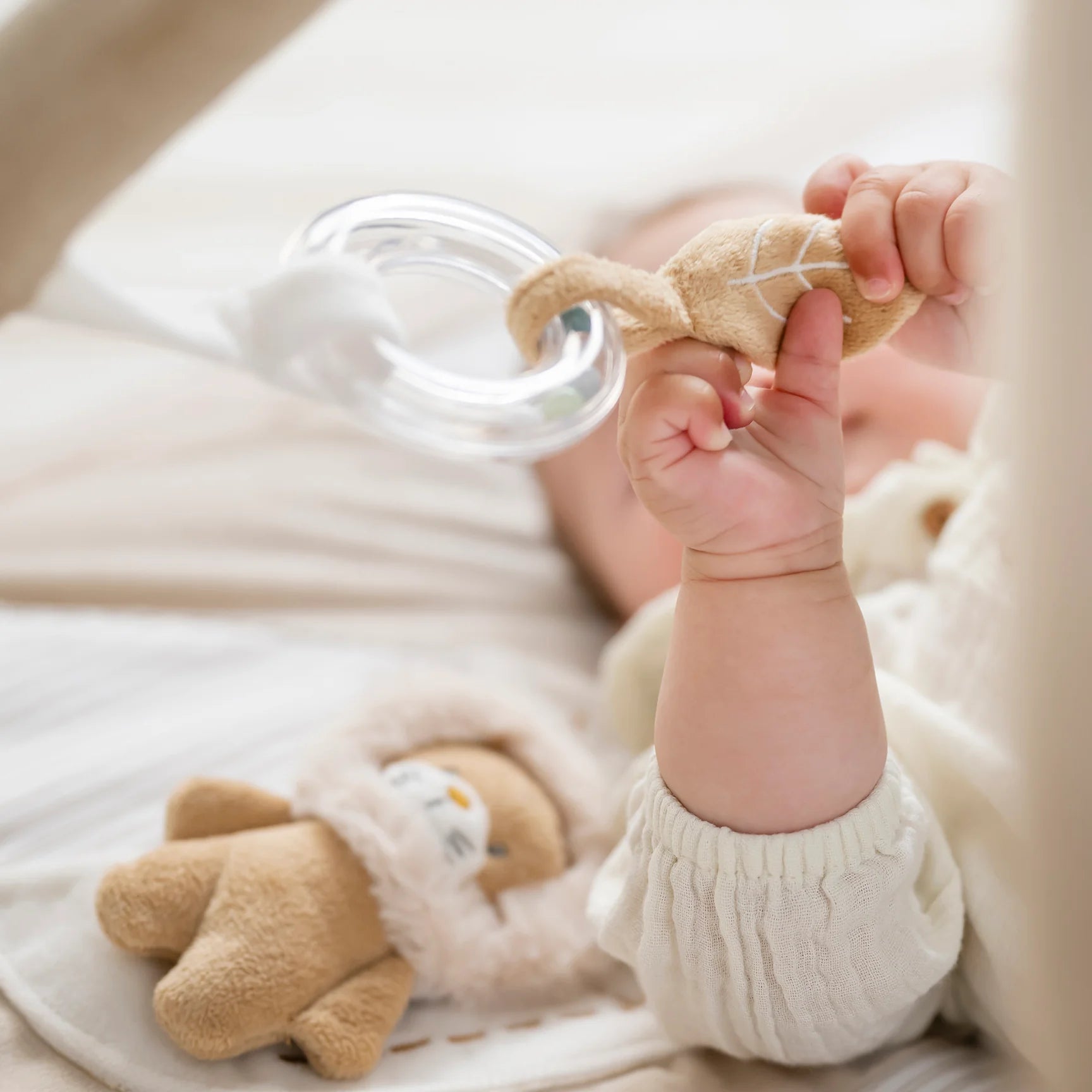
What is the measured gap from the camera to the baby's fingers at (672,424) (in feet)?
1.38

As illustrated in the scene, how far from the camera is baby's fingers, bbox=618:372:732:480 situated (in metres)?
0.42

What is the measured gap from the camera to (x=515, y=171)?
4.28ft

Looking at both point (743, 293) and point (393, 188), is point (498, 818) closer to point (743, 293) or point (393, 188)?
point (743, 293)

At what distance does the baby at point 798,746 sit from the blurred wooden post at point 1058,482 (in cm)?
17

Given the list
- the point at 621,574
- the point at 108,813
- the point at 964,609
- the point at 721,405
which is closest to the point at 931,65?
the point at 621,574

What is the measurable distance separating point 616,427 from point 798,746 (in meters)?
0.47

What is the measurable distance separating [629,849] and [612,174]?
1.00 meters

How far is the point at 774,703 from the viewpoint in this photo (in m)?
0.46

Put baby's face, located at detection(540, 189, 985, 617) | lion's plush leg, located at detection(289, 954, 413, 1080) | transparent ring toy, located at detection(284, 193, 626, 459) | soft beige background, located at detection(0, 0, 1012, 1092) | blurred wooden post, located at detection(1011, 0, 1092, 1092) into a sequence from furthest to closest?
1. soft beige background, located at detection(0, 0, 1012, 1092)
2. baby's face, located at detection(540, 189, 985, 617)
3. lion's plush leg, located at detection(289, 954, 413, 1080)
4. transparent ring toy, located at detection(284, 193, 626, 459)
5. blurred wooden post, located at detection(1011, 0, 1092, 1092)

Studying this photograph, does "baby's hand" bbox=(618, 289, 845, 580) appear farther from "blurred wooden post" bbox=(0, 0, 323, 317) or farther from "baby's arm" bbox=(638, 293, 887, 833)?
"blurred wooden post" bbox=(0, 0, 323, 317)

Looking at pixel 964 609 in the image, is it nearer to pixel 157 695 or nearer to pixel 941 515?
pixel 941 515

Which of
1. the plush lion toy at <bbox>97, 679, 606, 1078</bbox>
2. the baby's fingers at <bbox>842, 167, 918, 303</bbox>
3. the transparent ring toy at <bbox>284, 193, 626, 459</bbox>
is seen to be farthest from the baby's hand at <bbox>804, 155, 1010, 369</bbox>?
the plush lion toy at <bbox>97, 679, 606, 1078</bbox>

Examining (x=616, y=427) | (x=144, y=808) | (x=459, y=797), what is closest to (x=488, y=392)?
(x=459, y=797)

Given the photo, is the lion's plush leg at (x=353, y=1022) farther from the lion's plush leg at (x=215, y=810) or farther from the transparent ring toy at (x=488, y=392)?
the transparent ring toy at (x=488, y=392)
